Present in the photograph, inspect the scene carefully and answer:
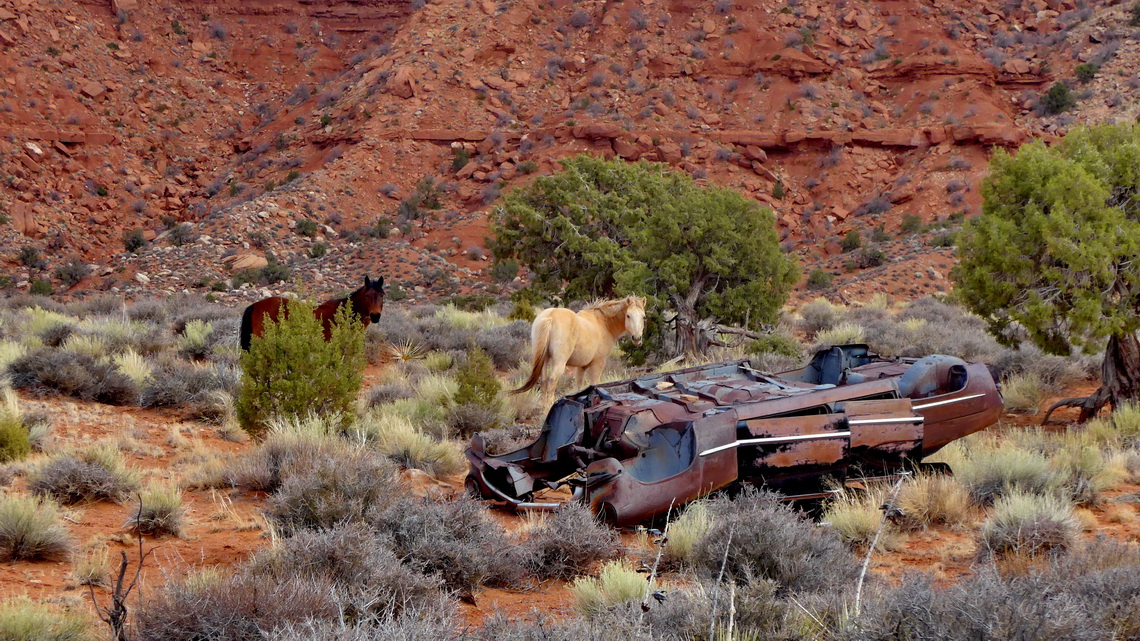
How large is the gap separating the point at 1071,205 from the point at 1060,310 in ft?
4.23

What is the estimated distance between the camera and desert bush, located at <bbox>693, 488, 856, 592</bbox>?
5473 millimetres

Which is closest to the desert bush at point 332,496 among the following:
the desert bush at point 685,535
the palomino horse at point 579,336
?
the desert bush at point 685,535

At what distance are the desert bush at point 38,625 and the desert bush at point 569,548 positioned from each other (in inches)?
107

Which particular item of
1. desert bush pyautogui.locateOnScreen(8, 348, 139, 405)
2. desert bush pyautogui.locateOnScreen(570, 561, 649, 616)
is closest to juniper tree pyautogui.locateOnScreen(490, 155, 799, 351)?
desert bush pyautogui.locateOnScreen(8, 348, 139, 405)

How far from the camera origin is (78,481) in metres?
7.86

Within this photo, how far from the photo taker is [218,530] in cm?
716

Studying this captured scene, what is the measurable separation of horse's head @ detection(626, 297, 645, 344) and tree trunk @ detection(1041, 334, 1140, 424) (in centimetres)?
527

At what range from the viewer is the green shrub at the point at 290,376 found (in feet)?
33.1

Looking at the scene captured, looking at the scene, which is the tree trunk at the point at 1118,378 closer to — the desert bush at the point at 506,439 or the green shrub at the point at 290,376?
the desert bush at the point at 506,439

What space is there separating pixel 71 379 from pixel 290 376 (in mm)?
4336

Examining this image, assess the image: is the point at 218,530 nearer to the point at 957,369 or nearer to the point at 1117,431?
the point at 957,369

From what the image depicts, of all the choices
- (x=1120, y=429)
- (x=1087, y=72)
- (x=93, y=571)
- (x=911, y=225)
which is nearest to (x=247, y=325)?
(x=93, y=571)

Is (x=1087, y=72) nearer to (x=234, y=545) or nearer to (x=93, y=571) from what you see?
(x=234, y=545)

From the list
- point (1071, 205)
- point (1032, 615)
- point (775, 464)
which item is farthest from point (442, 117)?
point (1032, 615)
